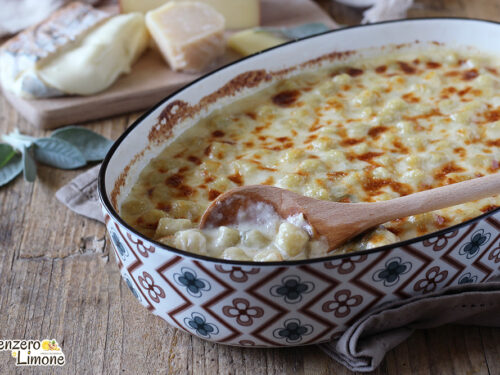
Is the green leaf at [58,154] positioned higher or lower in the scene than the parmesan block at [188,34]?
lower

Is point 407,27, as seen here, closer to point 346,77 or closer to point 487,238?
point 346,77

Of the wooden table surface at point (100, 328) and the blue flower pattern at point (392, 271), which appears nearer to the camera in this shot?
the blue flower pattern at point (392, 271)

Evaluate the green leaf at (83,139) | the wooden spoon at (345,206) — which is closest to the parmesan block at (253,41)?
the green leaf at (83,139)

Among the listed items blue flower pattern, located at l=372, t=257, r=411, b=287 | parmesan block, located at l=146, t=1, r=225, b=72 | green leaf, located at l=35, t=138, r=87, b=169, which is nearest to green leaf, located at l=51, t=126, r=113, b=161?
green leaf, located at l=35, t=138, r=87, b=169

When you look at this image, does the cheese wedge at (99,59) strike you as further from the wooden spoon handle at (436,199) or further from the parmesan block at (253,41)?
the wooden spoon handle at (436,199)

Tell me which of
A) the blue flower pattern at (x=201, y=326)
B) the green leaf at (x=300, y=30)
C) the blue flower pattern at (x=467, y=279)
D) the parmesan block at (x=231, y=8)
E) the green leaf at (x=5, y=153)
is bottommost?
the green leaf at (x=5, y=153)

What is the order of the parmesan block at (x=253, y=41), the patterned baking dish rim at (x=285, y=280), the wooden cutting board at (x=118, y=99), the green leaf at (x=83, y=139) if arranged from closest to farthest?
1. the patterned baking dish rim at (x=285, y=280)
2. the green leaf at (x=83, y=139)
3. the wooden cutting board at (x=118, y=99)
4. the parmesan block at (x=253, y=41)

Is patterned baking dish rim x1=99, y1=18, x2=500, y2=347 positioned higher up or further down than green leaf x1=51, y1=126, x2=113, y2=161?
higher up

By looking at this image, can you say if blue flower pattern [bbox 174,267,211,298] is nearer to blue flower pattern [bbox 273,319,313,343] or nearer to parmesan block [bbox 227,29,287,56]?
blue flower pattern [bbox 273,319,313,343]
